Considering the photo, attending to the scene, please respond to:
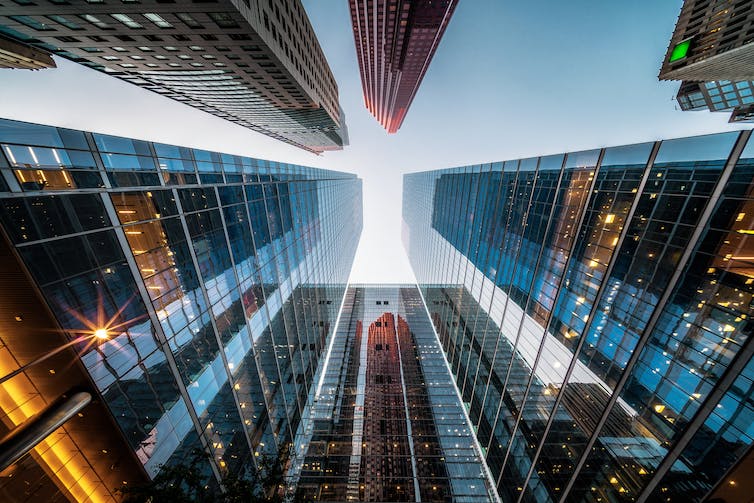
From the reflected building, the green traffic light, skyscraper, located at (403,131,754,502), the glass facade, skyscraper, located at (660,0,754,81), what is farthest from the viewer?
the green traffic light

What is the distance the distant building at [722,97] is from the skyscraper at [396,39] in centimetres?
Result: 7884

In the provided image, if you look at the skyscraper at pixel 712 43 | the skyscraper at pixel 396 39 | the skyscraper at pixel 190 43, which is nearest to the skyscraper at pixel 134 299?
the skyscraper at pixel 190 43

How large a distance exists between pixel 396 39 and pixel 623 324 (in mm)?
125212

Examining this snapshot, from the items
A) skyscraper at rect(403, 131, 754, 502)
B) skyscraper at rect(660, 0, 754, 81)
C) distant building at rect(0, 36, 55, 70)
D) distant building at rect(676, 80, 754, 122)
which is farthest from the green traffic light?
distant building at rect(0, 36, 55, 70)

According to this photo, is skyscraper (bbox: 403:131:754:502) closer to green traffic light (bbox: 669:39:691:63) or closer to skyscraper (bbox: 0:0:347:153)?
skyscraper (bbox: 0:0:347:153)

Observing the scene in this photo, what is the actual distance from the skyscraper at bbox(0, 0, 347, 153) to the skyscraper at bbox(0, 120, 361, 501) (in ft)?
59.8

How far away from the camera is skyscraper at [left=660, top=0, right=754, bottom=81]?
158 feet

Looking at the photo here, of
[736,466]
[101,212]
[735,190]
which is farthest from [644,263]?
[101,212]

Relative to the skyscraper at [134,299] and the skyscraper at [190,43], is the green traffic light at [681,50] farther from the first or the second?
the skyscraper at [134,299]

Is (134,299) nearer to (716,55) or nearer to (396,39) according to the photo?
(716,55)

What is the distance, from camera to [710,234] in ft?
42.0

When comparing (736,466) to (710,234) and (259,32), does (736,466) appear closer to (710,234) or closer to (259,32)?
(710,234)

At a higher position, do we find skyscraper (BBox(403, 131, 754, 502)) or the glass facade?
skyscraper (BBox(403, 131, 754, 502))

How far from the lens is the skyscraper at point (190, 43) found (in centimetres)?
2494
